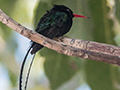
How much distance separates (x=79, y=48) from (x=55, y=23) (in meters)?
0.33

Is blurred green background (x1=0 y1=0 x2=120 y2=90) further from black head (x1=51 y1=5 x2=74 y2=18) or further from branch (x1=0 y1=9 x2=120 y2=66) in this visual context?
branch (x1=0 y1=9 x2=120 y2=66)

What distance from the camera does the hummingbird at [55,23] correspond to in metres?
1.49

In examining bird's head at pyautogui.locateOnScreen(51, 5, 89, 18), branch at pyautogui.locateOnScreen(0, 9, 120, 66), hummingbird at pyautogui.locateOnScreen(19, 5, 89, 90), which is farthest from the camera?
bird's head at pyautogui.locateOnScreen(51, 5, 89, 18)

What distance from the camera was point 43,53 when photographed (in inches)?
67.1

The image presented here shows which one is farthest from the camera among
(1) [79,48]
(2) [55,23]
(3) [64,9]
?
(3) [64,9]

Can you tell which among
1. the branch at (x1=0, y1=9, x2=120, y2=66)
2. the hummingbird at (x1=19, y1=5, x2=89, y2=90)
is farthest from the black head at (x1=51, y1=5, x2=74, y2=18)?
the branch at (x1=0, y1=9, x2=120, y2=66)

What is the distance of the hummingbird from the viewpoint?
4.90ft

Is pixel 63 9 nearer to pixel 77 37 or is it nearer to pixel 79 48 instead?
pixel 77 37

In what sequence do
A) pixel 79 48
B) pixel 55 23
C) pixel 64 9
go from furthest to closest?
pixel 64 9 → pixel 55 23 → pixel 79 48

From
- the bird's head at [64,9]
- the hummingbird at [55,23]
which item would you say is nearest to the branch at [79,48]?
the hummingbird at [55,23]

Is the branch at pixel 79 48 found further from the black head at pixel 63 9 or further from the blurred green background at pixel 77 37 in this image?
→ the black head at pixel 63 9

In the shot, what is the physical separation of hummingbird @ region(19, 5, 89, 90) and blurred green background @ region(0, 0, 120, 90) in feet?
0.14

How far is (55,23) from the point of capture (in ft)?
5.21

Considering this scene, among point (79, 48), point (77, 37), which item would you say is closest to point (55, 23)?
point (77, 37)
